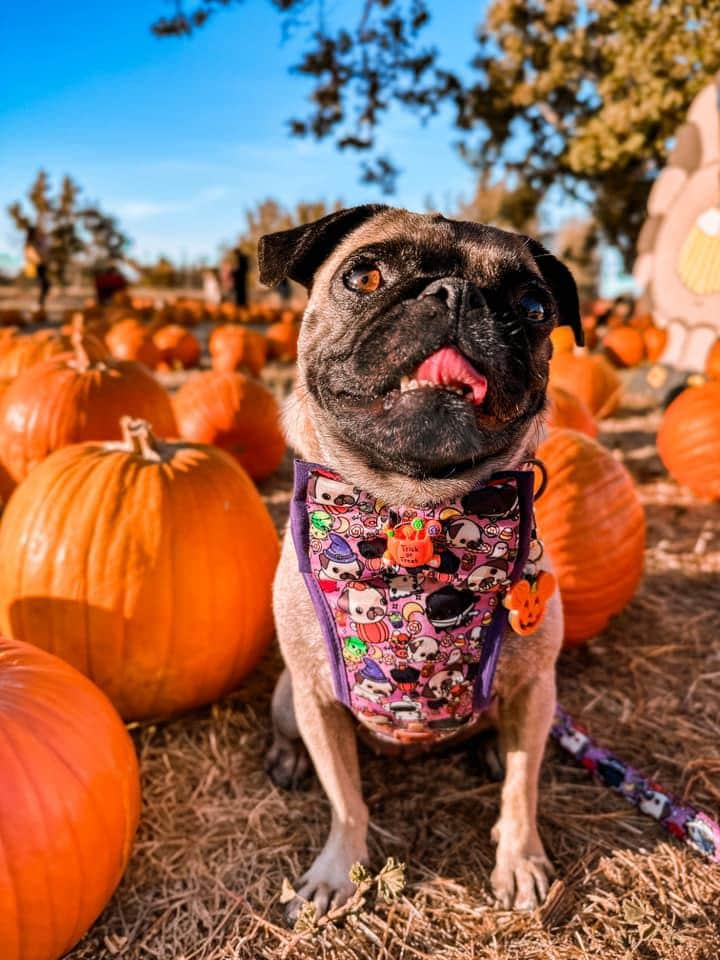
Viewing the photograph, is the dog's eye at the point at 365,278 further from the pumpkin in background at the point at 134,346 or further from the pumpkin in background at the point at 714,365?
the pumpkin in background at the point at 134,346

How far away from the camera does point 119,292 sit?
22.0 metres

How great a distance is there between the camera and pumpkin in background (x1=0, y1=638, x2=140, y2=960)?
169cm

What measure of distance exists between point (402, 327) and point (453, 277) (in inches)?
9.3

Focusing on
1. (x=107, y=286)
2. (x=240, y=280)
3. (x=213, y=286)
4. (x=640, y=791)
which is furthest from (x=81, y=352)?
(x=213, y=286)

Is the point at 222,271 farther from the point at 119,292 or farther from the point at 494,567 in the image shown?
the point at 494,567

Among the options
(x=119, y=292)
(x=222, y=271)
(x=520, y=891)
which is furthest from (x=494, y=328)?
(x=222, y=271)

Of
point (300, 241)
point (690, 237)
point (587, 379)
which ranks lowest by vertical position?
point (587, 379)

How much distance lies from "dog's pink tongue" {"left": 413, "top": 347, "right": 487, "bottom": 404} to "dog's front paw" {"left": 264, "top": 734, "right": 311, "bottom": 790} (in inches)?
64.3

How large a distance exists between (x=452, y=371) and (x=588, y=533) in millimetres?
1871

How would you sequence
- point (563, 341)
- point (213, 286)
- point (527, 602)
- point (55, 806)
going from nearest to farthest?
1. point (55, 806)
2. point (527, 602)
3. point (563, 341)
4. point (213, 286)

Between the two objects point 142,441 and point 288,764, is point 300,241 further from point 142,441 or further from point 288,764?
point 288,764

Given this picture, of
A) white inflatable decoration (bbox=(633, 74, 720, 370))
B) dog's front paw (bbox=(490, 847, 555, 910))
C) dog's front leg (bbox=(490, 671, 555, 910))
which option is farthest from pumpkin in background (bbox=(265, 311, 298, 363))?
dog's front paw (bbox=(490, 847, 555, 910))

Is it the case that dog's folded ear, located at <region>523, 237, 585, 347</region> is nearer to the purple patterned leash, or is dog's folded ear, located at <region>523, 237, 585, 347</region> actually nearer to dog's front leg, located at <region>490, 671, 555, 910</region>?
dog's front leg, located at <region>490, 671, 555, 910</region>

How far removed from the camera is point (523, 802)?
6.88 feet
